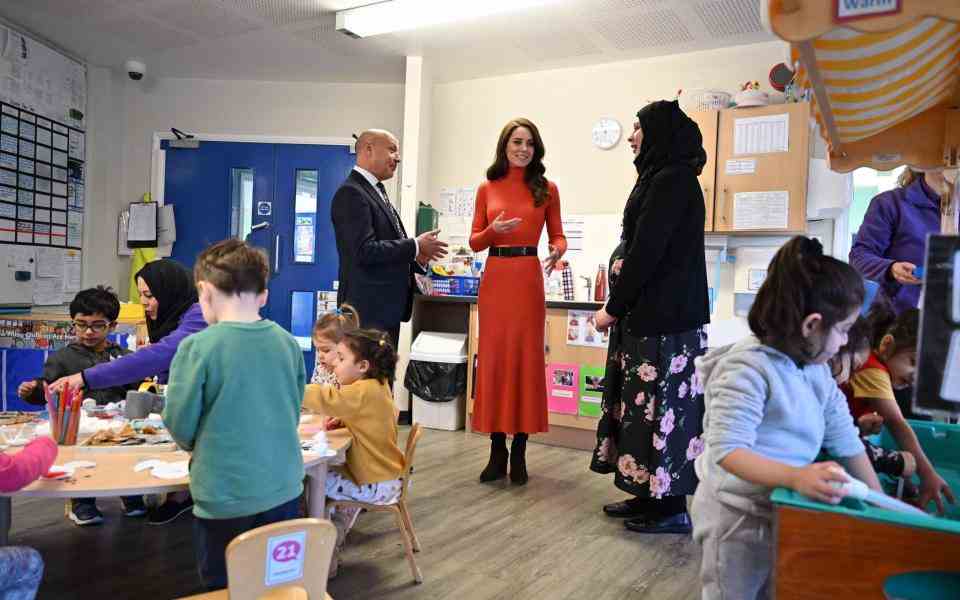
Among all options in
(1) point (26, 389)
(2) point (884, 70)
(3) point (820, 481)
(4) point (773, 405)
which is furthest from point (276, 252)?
(3) point (820, 481)

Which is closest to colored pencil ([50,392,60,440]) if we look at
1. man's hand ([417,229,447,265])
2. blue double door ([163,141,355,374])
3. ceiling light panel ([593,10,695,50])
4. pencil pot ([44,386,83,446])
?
pencil pot ([44,386,83,446])

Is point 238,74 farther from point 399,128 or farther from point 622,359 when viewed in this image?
point 622,359

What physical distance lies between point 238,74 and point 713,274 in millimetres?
4029

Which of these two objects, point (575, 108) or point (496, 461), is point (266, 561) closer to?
point (496, 461)

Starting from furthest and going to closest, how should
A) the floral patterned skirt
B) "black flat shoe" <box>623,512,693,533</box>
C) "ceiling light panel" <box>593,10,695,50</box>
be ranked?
"ceiling light panel" <box>593,10,695,50</box> < "black flat shoe" <box>623,512,693,533</box> < the floral patterned skirt

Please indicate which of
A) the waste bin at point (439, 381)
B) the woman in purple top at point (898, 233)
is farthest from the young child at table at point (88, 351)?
the woman in purple top at point (898, 233)

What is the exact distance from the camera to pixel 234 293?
5.18 ft

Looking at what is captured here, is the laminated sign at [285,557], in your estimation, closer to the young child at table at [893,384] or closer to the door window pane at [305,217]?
the young child at table at [893,384]

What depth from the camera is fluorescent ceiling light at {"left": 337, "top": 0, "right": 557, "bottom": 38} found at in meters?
4.11

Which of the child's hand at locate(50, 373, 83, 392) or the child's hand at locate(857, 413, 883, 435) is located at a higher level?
the child's hand at locate(857, 413, 883, 435)

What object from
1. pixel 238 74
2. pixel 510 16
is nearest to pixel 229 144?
pixel 238 74

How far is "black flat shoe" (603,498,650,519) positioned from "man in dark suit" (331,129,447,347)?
3.72ft

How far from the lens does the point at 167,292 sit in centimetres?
247

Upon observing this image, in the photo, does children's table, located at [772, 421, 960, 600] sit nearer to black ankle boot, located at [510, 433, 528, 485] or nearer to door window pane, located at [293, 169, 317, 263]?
black ankle boot, located at [510, 433, 528, 485]
